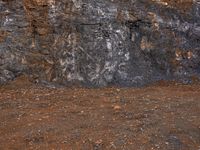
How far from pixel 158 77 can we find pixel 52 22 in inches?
110

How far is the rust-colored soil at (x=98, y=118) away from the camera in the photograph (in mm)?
7500

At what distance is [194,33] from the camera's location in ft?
38.1

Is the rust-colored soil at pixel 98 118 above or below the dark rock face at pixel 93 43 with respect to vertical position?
below

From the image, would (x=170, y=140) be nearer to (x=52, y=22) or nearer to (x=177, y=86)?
(x=177, y=86)

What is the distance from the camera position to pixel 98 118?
8.35 m

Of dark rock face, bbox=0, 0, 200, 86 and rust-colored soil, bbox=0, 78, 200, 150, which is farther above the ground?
dark rock face, bbox=0, 0, 200, 86

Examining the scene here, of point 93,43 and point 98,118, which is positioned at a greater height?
point 93,43

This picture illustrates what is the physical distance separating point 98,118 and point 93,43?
286cm

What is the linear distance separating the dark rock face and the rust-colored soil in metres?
0.53

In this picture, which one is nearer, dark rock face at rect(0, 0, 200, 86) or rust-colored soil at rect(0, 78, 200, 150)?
rust-colored soil at rect(0, 78, 200, 150)

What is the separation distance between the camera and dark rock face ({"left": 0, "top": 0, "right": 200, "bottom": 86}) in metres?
10.5

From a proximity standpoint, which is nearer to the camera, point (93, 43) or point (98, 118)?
point (98, 118)

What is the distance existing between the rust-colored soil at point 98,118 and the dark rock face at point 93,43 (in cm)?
53

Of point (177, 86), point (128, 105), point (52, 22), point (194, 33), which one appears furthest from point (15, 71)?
point (194, 33)
